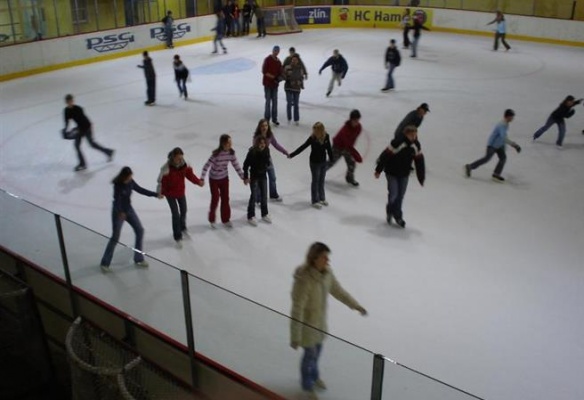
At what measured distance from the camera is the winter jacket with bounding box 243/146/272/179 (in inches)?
316

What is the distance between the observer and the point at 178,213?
7668 mm

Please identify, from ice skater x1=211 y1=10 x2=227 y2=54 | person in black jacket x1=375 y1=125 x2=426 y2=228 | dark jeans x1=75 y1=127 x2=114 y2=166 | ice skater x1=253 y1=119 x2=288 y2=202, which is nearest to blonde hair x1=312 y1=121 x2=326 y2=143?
ice skater x1=253 y1=119 x2=288 y2=202

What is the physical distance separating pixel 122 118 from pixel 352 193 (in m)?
6.73

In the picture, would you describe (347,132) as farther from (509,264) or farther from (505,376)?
(505,376)

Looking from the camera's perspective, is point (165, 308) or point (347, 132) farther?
point (347, 132)

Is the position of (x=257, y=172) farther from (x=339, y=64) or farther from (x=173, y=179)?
(x=339, y=64)

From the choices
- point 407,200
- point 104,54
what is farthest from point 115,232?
point 104,54

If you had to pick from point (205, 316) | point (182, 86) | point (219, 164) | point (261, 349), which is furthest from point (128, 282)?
point (182, 86)

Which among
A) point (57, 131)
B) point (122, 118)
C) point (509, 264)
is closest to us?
point (509, 264)

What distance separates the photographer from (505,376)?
5.55 metres

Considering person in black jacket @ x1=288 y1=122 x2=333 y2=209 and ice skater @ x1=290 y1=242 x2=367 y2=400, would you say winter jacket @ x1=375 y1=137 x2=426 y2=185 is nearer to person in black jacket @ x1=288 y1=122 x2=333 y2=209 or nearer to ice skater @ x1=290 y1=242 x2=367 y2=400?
person in black jacket @ x1=288 y1=122 x2=333 y2=209

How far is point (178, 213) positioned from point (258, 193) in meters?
1.47

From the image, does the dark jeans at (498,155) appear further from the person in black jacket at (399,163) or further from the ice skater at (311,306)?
the ice skater at (311,306)

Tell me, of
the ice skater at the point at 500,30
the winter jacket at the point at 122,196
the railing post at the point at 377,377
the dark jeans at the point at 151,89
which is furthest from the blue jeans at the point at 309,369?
the ice skater at the point at 500,30
